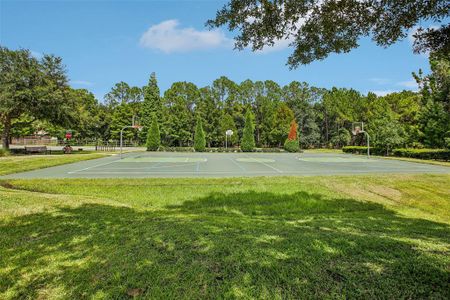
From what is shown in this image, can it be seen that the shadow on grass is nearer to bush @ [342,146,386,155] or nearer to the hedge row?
the hedge row

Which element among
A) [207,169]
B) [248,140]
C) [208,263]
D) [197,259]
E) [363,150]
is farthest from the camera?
[248,140]

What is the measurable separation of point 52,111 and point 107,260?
29442mm

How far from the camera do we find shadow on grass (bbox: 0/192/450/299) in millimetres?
2527

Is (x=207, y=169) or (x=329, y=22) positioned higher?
Result: (x=329, y=22)

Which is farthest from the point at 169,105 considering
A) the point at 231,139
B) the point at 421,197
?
the point at 421,197

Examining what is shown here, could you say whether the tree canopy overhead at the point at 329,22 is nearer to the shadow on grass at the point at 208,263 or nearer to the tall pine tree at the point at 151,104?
the shadow on grass at the point at 208,263

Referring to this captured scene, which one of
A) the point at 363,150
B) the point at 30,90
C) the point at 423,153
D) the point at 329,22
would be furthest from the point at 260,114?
the point at 329,22

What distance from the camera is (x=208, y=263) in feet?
9.86

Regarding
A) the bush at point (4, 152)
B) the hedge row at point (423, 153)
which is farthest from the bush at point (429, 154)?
the bush at point (4, 152)

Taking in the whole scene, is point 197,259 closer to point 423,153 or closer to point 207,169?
point 207,169

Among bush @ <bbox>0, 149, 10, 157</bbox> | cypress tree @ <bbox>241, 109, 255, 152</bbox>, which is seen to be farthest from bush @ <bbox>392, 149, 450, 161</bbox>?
bush @ <bbox>0, 149, 10, 157</bbox>

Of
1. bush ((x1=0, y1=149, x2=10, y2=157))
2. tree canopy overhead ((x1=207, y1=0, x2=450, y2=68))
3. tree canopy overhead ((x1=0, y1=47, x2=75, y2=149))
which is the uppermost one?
tree canopy overhead ((x1=0, y1=47, x2=75, y2=149))

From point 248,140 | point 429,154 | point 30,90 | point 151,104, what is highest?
point 151,104

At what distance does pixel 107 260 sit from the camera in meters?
3.18
